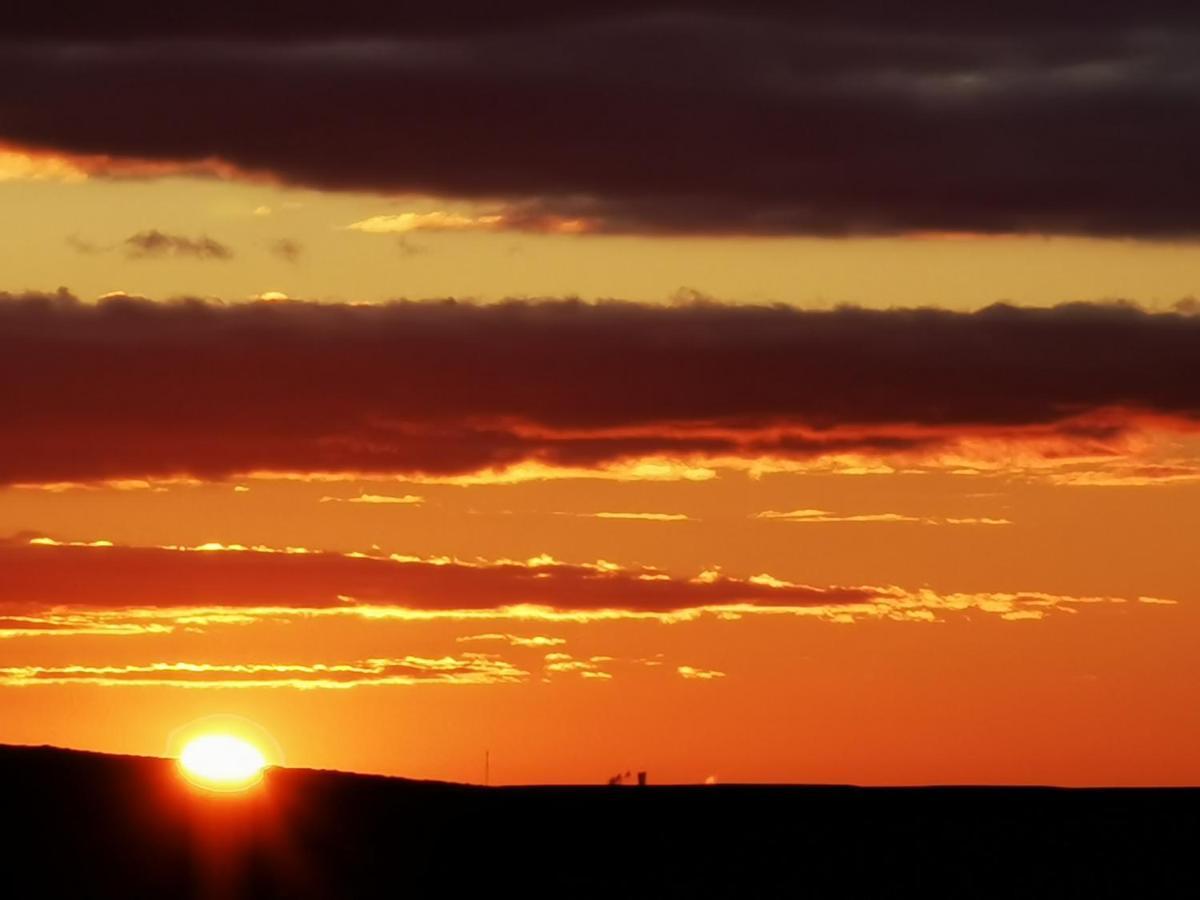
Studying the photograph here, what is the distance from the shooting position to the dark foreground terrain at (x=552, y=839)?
156 ft

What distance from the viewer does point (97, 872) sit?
47156 millimetres

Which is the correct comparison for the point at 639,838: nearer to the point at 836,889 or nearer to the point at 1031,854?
the point at 836,889

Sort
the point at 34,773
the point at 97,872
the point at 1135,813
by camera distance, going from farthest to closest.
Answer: the point at 1135,813
the point at 34,773
the point at 97,872

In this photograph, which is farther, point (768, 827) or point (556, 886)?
point (768, 827)

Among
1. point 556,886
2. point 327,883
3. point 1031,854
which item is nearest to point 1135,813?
point 1031,854

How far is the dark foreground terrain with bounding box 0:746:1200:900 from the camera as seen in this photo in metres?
47.6

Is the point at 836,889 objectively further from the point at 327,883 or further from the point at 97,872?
the point at 97,872

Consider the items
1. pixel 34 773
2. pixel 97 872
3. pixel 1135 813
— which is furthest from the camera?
pixel 1135 813

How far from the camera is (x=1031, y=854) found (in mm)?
51500

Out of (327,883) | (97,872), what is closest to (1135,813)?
(327,883)

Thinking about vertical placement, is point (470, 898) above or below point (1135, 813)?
below

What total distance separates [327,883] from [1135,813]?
15972 mm

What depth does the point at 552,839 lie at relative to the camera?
50344 mm

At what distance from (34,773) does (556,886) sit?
31.3ft
